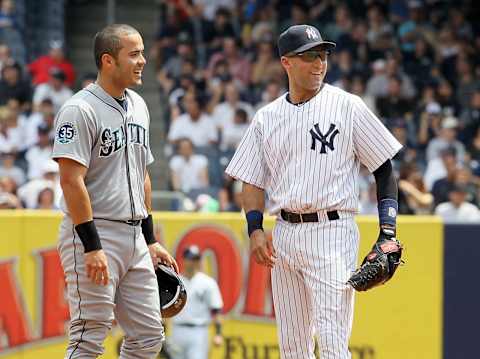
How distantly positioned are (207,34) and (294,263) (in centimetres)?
1061

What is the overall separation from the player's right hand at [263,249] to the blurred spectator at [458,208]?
5.16 metres

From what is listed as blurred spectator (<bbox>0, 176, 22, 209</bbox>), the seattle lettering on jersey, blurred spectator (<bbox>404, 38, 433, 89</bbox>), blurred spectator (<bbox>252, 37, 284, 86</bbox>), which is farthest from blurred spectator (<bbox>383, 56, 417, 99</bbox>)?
the seattle lettering on jersey

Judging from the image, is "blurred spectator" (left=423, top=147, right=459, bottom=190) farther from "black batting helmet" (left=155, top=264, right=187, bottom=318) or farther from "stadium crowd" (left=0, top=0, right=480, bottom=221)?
"black batting helmet" (left=155, top=264, right=187, bottom=318)

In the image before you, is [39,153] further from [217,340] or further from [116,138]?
[116,138]

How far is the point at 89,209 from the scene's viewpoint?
5.30 m

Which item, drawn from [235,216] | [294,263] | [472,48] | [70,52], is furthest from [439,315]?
[70,52]

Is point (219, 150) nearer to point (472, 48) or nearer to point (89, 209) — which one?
point (472, 48)

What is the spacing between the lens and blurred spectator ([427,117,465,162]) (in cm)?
1314

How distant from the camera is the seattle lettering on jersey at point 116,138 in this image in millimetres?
5461

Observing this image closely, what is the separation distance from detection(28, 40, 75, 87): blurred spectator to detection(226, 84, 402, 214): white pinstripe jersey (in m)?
8.88

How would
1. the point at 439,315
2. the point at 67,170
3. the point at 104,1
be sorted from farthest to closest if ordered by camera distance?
the point at 104,1, the point at 439,315, the point at 67,170

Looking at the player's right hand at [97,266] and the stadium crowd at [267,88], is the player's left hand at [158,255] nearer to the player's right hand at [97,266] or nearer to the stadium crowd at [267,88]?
the player's right hand at [97,266]

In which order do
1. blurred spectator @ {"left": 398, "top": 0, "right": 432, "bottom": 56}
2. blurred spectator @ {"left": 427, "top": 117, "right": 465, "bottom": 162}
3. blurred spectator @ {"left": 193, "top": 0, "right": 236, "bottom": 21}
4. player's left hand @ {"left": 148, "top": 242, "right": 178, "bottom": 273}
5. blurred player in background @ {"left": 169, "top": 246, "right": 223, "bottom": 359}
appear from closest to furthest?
player's left hand @ {"left": 148, "top": 242, "right": 178, "bottom": 273} → blurred player in background @ {"left": 169, "top": 246, "right": 223, "bottom": 359} → blurred spectator @ {"left": 427, "top": 117, "right": 465, "bottom": 162} → blurred spectator @ {"left": 398, "top": 0, "right": 432, "bottom": 56} → blurred spectator @ {"left": 193, "top": 0, "right": 236, "bottom": 21}

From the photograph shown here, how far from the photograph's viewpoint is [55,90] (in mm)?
14070
